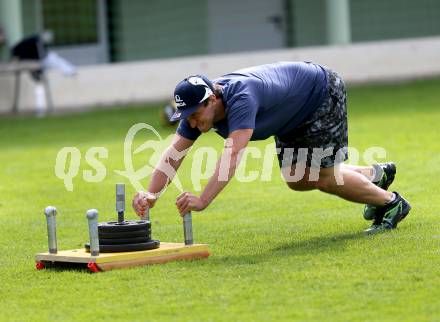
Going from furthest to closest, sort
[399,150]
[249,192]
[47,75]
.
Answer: [47,75] < [399,150] < [249,192]

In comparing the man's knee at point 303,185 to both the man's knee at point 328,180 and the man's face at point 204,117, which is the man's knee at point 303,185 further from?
the man's face at point 204,117

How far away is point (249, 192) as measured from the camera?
1137 cm

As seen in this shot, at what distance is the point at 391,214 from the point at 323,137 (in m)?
0.81

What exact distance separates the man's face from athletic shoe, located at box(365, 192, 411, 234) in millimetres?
1617

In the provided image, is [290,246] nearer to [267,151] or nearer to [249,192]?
[249,192]

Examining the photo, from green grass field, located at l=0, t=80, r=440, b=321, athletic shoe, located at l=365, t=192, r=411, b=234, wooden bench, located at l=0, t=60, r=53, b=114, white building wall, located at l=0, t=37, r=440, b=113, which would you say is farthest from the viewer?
white building wall, located at l=0, t=37, r=440, b=113

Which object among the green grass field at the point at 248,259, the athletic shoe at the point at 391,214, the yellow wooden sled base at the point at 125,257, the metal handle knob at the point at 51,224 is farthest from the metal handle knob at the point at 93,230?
the athletic shoe at the point at 391,214

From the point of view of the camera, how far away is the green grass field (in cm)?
610

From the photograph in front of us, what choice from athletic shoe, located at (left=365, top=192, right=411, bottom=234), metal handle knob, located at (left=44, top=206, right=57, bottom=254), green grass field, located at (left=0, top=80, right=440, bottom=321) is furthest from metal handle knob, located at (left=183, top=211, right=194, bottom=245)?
athletic shoe, located at (left=365, top=192, right=411, bottom=234)

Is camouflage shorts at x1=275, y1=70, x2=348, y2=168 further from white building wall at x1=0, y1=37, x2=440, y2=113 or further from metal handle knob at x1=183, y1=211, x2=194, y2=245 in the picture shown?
white building wall at x1=0, y1=37, x2=440, y2=113

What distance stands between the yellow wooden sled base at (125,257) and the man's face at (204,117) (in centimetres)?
83

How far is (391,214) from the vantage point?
8219 mm

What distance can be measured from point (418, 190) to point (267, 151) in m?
4.12

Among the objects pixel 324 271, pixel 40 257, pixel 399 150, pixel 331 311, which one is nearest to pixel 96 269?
pixel 40 257
